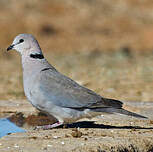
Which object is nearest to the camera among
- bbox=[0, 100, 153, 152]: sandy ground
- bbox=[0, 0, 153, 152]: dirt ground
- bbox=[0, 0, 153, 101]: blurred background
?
bbox=[0, 100, 153, 152]: sandy ground

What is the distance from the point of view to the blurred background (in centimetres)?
1756

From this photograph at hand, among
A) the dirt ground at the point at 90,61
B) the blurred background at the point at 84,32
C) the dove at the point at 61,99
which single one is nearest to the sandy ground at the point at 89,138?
the dirt ground at the point at 90,61

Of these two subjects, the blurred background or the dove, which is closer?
the dove

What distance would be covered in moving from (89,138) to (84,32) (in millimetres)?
17912

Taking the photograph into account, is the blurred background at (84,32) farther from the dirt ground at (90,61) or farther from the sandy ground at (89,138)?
the sandy ground at (89,138)

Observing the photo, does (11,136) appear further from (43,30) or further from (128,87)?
(43,30)

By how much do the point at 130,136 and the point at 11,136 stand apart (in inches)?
54.1

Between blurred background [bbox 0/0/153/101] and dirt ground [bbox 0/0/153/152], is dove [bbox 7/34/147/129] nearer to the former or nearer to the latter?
dirt ground [bbox 0/0/153/152]

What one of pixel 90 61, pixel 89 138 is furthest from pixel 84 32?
pixel 89 138

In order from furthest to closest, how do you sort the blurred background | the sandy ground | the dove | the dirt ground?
1. the blurred background
2. the dove
3. the dirt ground
4. the sandy ground

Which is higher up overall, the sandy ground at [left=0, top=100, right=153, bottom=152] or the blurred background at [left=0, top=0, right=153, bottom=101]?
the blurred background at [left=0, top=0, right=153, bottom=101]

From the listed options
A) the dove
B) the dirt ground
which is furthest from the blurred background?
the dove

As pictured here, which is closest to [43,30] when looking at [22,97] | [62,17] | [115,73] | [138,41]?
[62,17]

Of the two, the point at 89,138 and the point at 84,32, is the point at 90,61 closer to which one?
the point at 84,32
